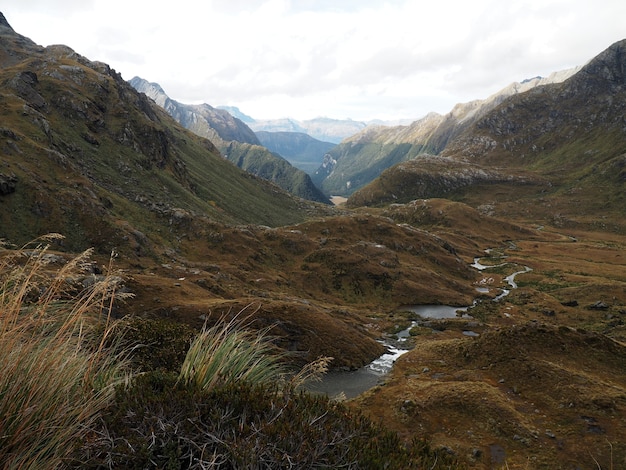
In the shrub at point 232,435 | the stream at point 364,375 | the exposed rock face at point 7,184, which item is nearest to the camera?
the shrub at point 232,435

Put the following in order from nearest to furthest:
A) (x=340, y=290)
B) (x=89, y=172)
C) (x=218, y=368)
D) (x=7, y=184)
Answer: (x=218, y=368)
(x=7, y=184)
(x=340, y=290)
(x=89, y=172)

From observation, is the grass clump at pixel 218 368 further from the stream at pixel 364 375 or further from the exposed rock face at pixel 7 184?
the exposed rock face at pixel 7 184

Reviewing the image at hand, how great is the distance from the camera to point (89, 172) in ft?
306

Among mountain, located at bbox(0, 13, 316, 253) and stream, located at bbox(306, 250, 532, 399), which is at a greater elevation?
mountain, located at bbox(0, 13, 316, 253)

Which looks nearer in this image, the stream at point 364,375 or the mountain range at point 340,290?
the mountain range at point 340,290

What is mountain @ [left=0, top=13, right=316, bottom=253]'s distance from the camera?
5647 cm

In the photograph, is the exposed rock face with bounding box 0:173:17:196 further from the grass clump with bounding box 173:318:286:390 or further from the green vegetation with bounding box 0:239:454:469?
the grass clump with bounding box 173:318:286:390

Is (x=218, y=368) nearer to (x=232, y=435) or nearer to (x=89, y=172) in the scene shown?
(x=232, y=435)

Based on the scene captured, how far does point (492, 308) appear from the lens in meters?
74.3

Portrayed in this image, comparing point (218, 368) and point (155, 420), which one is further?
point (218, 368)

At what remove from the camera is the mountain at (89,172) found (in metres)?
56.5

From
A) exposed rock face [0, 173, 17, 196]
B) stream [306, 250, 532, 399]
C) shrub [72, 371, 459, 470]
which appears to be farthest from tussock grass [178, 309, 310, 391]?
exposed rock face [0, 173, 17, 196]

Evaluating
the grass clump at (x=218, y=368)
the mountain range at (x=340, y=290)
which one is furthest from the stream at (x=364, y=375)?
the grass clump at (x=218, y=368)

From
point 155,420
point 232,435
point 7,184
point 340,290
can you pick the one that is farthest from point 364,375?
point 7,184
